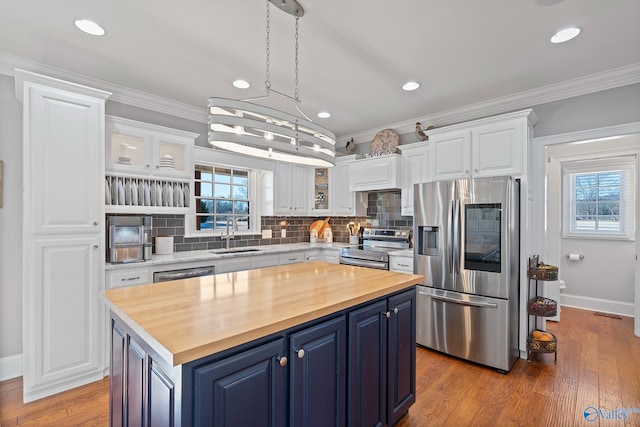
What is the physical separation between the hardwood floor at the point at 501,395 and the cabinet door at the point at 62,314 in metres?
0.16

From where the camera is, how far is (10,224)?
265 centimetres

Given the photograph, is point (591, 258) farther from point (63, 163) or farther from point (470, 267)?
point (63, 163)

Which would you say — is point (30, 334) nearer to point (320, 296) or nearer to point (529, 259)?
point (320, 296)

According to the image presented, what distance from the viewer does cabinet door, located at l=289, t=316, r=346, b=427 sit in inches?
53.8

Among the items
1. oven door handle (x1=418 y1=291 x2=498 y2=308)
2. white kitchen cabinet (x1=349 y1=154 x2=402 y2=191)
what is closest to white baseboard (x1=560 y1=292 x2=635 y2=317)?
oven door handle (x1=418 y1=291 x2=498 y2=308)

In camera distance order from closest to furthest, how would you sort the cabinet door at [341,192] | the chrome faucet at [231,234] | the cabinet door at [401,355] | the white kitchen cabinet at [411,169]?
the cabinet door at [401,355] → the white kitchen cabinet at [411,169] → the chrome faucet at [231,234] → the cabinet door at [341,192]

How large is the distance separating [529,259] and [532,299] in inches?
16.5

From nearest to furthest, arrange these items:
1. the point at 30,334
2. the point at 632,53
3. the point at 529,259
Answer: the point at 30,334 < the point at 632,53 < the point at 529,259

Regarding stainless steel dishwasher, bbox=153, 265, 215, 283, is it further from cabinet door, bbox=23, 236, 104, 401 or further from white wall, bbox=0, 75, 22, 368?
white wall, bbox=0, 75, 22, 368

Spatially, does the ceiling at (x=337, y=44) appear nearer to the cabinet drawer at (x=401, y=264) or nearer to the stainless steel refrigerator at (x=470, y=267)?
the stainless steel refrigerator at (x=470, y=267)

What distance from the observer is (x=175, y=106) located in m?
3.60

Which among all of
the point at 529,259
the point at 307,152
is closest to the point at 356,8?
the point at 307,152

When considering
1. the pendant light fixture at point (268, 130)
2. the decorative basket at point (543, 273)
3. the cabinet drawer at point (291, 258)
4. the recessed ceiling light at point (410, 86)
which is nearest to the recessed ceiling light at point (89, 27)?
the pendant light fixture at point (268, 130)

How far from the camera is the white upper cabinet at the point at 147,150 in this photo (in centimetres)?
290
